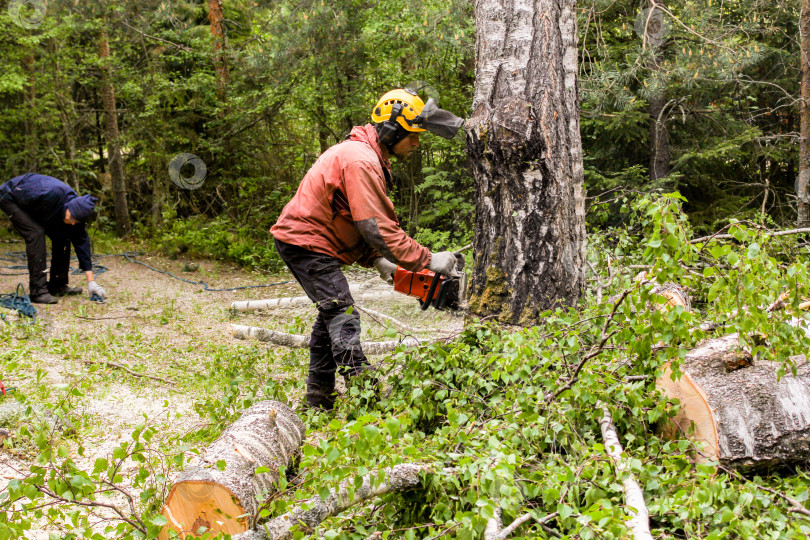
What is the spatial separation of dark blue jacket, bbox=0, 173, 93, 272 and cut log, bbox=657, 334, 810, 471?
7137mm

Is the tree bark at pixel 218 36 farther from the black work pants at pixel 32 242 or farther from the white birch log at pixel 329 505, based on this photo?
the white birch log at pixel 329 505

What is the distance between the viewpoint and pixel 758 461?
2686mm

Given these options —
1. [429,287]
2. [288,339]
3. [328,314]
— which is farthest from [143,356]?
[429,287]

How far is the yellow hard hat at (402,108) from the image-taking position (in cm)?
392

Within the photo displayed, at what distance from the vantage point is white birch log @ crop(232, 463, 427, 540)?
2307mm

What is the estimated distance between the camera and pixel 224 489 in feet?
8.32

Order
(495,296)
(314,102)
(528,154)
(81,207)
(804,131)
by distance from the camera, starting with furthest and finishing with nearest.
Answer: (314,102)
(804,131)
(81,207)
(495,296)
(528,154)

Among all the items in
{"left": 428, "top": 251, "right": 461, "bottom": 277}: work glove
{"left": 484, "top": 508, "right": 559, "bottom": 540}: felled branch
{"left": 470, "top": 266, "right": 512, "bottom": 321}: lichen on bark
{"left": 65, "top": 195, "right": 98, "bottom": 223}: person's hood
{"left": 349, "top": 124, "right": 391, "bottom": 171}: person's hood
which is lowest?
{"left": 484, "top": 508, "right": 559, "bottom": 540}: felled branch

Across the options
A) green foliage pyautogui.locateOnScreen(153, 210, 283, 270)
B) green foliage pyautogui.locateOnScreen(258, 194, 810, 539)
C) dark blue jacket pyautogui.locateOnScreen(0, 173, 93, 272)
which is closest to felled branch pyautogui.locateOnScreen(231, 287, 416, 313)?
dark blue jacket pyautogui.locateOnScreen(0, 173, 93, 272)

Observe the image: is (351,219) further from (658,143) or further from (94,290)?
(658,143)

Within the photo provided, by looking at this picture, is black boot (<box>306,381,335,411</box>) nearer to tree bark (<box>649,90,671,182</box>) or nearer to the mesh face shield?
the mesh face shield

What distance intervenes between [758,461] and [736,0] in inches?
324

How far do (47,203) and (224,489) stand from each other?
6.34 metres

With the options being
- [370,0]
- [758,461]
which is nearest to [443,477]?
[758,461]
